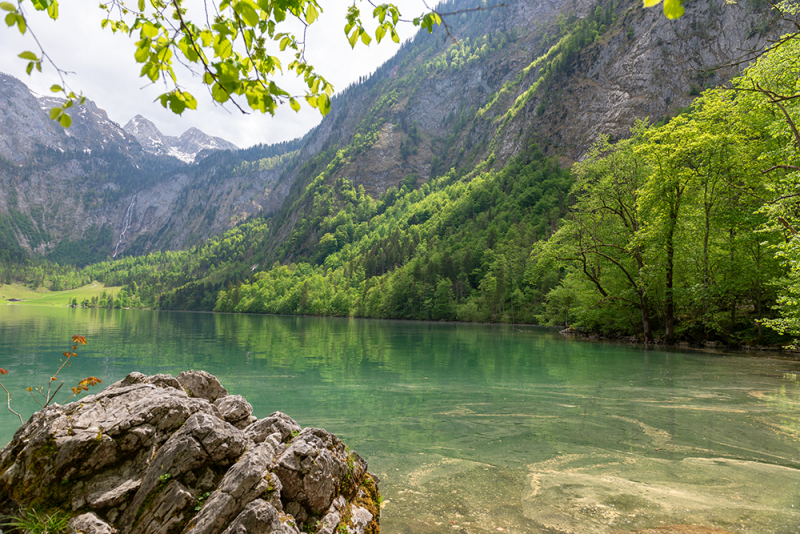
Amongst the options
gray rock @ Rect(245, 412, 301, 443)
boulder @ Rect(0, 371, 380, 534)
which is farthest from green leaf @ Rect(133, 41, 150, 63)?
gray rock @ Rect(245, 412, 301, 443)

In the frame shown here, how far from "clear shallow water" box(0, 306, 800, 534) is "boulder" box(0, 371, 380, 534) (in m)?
1.20

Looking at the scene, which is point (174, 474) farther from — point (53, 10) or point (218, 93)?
point (53, 10)

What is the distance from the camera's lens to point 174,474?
4730 mm

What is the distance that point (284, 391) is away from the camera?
1537 centimetres

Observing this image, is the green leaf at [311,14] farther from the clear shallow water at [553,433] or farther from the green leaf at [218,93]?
the clear shallow water at [553,433]

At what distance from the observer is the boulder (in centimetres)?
447

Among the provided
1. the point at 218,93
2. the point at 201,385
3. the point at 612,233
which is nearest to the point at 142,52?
the point at 218,93

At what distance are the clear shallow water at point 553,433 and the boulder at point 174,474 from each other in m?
1.20

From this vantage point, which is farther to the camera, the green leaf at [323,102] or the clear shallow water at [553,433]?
the clear shallow water at [553,433]

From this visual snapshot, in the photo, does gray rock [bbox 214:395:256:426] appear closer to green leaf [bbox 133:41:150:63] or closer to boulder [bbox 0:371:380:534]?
boulder [bbox 0:371:380:534]

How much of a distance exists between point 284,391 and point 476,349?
1924 cm

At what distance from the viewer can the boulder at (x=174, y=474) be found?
176 inches

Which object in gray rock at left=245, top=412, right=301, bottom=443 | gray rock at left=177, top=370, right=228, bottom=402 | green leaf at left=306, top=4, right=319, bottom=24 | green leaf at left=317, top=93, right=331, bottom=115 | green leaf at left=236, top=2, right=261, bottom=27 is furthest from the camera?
gray rock at left=177, top=370, right=228, bottom=402

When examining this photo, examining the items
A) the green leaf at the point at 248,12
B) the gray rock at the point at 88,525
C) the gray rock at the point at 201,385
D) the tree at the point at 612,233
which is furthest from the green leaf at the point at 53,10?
the tree at the point at 612,233
